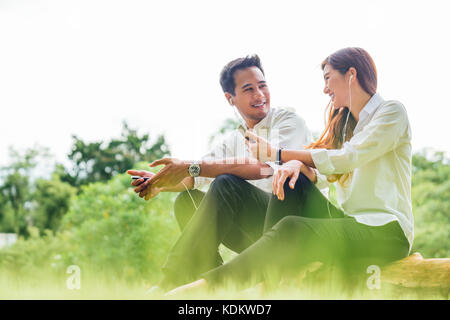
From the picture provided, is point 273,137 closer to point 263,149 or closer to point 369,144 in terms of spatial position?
point 263,149

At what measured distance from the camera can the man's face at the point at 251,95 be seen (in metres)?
2.95

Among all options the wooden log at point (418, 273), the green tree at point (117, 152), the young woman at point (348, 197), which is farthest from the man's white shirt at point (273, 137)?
the green tree at point (117, 152)

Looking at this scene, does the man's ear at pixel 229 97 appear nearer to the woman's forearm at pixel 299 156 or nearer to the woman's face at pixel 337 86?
the woman's face at pixel 337 86

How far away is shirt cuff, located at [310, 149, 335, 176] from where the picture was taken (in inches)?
80.4

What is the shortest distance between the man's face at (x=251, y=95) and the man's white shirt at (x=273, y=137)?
6cm

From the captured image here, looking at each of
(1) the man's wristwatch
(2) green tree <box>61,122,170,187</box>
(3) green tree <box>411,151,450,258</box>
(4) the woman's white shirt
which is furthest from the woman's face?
(2) green tree <box>61,122,170,187</box>

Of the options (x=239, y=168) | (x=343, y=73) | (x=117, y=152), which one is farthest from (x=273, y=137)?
(x=117, y=152)

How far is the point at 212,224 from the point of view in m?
2.26

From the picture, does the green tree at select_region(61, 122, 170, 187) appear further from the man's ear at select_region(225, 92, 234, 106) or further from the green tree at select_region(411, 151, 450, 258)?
the man's ear at select_region(225, 92, 234, 106)

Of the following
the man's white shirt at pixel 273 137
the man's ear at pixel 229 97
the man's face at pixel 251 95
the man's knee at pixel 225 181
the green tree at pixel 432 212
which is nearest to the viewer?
the man's knee at pixel 225 181

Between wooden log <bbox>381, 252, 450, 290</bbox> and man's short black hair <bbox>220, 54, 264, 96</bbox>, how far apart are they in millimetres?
1577

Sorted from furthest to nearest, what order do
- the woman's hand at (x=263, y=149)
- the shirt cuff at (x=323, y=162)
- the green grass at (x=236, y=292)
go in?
the woman's hand at (x=263, y=149), the shirt cuff at (x=323, y=162), the green grass at (x=236, y=292)

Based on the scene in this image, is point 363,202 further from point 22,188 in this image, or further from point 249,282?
point 22,188
